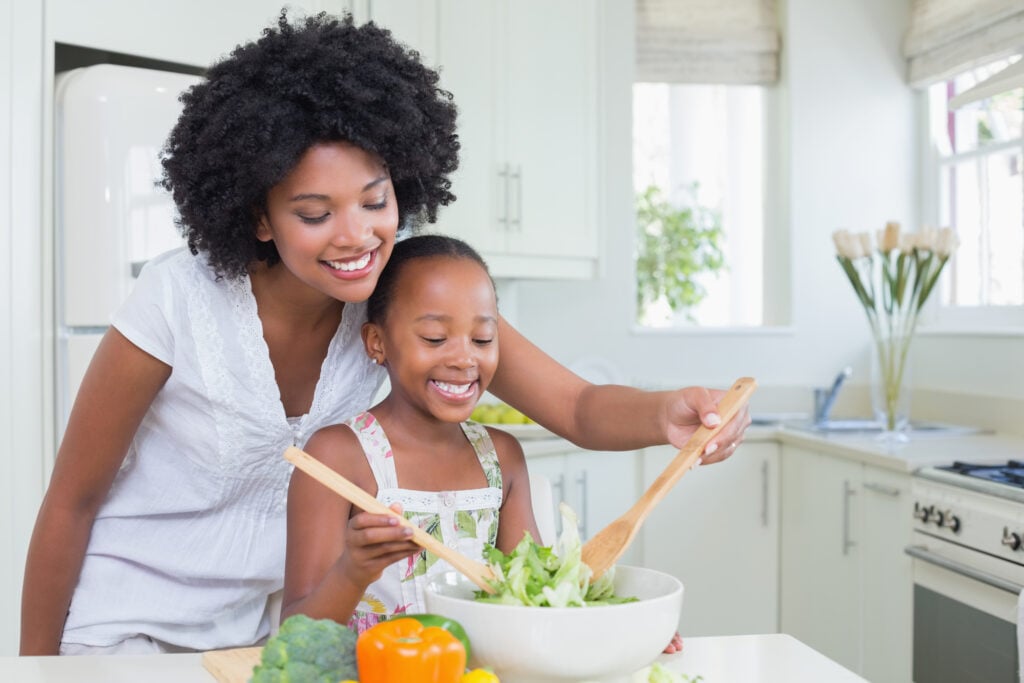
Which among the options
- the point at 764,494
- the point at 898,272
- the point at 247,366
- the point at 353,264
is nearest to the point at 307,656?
the point at 353,264

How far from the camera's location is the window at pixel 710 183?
427 cm

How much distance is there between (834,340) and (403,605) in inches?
125

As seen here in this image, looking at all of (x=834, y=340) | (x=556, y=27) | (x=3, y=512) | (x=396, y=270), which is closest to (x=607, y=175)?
(x=556, y=27)

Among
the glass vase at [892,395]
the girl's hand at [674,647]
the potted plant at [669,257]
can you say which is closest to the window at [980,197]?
the glass vase at [892,395]

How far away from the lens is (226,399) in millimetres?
1372

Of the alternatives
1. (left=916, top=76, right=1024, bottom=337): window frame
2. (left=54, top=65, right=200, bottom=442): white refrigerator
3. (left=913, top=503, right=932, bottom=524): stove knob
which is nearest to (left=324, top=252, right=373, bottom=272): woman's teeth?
(left=54, top=65, right=200, bottom=442): white refrigerator

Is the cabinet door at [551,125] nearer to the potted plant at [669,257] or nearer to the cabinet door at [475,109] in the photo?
the cabinet door at [475,109]

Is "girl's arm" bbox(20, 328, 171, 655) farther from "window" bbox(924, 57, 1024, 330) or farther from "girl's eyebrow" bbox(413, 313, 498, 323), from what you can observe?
"window" bbox(924, 57, 1024, 330)

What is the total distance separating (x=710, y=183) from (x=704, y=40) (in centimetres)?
63

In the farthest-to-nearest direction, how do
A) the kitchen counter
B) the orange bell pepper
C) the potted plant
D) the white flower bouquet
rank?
the potted plant, the white flower bouquet, the kitchen counter, the orange bell pepper

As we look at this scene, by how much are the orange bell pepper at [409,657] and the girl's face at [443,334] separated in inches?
19.3

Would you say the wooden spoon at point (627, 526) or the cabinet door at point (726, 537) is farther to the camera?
the cabinet door at point (726, 537)

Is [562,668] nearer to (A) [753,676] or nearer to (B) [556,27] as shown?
(A) [753,676]

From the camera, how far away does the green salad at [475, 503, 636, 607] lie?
0.93m
